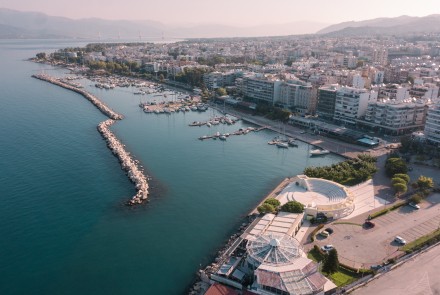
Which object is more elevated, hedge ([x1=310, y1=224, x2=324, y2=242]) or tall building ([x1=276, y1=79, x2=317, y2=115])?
tall building ([x1=276, y1=79, x2=317, y2=115])

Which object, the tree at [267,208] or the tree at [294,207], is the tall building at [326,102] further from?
the tree at [267,208]

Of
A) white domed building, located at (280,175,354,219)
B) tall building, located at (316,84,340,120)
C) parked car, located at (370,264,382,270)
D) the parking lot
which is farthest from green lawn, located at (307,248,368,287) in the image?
tall building, located at (316,84,340,120)

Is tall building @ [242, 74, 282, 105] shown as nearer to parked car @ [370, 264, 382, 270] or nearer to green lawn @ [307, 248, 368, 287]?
parked car @ [370, 264, 382, 270]

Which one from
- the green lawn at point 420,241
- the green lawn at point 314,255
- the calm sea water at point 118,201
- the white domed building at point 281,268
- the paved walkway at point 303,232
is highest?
the white domed building at point 281,268

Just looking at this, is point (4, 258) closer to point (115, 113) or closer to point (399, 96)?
point (115, 113)

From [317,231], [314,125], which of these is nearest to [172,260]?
[317,231]

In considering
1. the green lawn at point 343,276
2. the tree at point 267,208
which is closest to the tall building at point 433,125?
the tree at point 267,208
